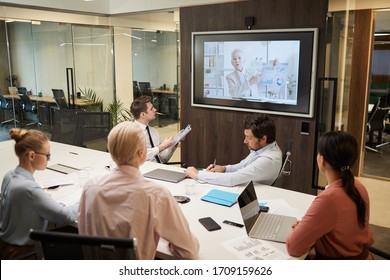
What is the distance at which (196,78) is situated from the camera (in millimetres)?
4863

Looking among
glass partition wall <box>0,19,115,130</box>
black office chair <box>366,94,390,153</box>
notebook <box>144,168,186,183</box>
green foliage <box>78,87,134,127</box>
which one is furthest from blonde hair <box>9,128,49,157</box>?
black office chair <box>366,94,390,153</box>

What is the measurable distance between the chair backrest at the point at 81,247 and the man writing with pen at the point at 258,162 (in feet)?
4.57

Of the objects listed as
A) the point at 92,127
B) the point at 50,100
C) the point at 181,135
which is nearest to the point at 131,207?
the point at 181,135

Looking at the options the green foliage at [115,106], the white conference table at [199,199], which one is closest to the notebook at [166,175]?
the white conference table at [199,199]

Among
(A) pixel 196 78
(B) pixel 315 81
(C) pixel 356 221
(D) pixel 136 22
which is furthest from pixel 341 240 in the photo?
(D) pixel 136 22

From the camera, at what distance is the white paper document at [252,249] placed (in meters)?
1.77

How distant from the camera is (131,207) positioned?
157 centimetres

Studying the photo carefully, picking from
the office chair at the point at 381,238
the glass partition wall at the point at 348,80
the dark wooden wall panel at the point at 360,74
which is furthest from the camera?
the dark wooden wall panel at the point at 360,74

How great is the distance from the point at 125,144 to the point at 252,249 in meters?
0.81

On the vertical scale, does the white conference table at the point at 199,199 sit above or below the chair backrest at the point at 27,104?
below

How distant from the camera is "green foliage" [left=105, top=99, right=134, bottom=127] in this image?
649cm

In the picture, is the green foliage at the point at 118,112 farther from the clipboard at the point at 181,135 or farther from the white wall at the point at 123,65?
the clipboard at the point at 181,135

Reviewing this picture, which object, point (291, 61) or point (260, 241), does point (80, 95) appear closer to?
point (291, 61)
